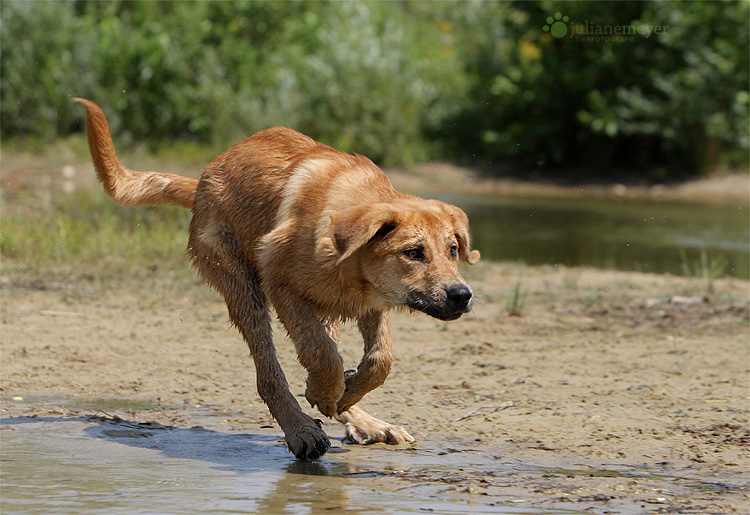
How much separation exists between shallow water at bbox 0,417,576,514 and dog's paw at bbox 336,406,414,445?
92 mm

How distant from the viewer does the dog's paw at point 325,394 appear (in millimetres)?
4949

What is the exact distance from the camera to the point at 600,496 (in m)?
4.29

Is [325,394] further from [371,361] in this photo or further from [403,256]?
[403,256]

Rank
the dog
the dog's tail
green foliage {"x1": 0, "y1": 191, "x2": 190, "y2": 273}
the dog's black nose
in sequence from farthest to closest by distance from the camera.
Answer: green foliage {"x1": 0, "y1": 191, "x2": 190, "y2": 273}
the dog's tail
the dog
the dog's black nose

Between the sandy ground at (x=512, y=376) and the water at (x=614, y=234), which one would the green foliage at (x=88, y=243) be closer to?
the sandy ground at (x=512, y=376)

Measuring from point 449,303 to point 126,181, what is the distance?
2.31m

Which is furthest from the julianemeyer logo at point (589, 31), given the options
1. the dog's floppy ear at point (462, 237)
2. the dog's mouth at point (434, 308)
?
the dog's mouth at point (434, 308)

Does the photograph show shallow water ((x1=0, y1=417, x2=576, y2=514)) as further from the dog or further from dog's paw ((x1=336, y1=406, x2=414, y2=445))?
the dog

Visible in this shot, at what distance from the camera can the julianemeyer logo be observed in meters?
17.3

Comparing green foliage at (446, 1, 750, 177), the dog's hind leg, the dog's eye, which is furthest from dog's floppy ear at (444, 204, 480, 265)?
green foliage at (446, 1, 750, 177)

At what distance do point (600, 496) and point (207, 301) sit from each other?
4.60 metres

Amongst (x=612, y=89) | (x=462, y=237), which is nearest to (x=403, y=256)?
(x=462, y=237)

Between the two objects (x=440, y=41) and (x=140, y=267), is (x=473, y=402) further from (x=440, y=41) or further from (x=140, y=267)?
(x=440, y=41)

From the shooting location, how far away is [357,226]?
4609 mm
